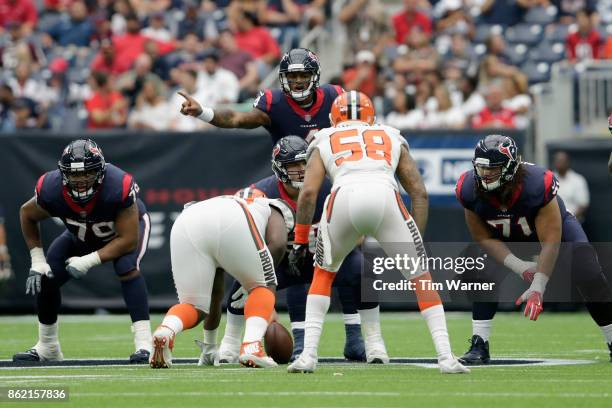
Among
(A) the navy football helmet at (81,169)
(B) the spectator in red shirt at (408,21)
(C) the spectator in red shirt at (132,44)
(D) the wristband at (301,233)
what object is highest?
(B) the spectator in red shirt at (408,21)

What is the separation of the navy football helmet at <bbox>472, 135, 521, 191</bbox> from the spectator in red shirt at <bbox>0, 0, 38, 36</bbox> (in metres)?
11.7

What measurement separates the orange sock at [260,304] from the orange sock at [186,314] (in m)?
0.31

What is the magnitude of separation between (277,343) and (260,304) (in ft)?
1.45

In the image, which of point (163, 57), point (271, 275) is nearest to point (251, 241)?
point (271, 275)

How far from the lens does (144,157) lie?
14.1 m

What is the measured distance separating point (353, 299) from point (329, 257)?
63.2 inches

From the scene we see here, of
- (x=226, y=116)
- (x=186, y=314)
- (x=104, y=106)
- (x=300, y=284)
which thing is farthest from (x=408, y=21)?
(x=186, y=314)

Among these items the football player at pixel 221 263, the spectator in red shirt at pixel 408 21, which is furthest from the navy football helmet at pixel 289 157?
the spectator in red shirt at pixel 408 21

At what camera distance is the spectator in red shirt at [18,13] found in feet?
60.1

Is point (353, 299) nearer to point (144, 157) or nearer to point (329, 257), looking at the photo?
point (329, 257)

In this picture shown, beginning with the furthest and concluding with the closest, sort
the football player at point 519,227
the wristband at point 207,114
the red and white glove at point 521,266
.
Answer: the wristband at point 207,114, the red and white glove at point 521,266, the football player at point 519,227

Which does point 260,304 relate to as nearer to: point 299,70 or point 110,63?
point 299,70

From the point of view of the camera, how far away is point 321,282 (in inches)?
284

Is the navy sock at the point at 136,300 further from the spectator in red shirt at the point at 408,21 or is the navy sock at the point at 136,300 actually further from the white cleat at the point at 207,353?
the spectator in red shirt at the point at 408,21
